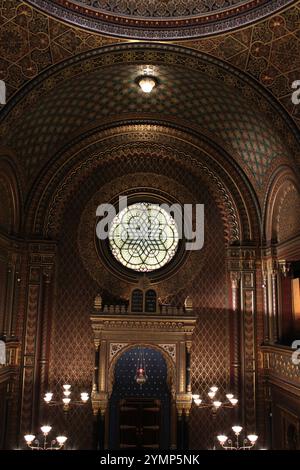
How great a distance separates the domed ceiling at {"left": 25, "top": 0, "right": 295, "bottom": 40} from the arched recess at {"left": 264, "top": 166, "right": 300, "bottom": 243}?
14.0 ft

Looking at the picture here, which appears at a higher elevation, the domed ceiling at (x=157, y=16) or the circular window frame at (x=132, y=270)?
the domed ceiling at (x=157, y=16)

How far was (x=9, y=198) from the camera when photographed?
13.9 metres

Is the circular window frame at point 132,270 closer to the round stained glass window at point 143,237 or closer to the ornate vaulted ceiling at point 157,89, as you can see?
the round stained glass window at point 143,237

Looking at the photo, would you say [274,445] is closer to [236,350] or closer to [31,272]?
[236,350]

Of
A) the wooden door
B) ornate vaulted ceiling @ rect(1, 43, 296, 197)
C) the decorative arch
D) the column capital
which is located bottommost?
the wooden door

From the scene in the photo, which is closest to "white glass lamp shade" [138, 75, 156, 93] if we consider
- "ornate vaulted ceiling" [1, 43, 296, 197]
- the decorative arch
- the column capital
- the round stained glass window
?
"ornate vaulted ceiling" [1, 43, 296, 197]

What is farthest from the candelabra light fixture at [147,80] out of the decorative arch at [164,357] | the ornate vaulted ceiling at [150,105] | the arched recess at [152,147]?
the decorative arch at [164,357]

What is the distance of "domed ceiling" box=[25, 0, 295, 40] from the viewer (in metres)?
10.2

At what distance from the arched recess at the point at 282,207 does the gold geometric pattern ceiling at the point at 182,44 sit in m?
2.34

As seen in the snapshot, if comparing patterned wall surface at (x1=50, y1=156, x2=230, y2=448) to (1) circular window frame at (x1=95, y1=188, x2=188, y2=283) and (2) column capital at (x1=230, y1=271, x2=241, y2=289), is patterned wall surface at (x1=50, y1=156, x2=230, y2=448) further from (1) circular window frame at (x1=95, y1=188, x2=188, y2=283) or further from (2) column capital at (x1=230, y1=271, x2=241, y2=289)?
(1) circular window frame at (x1=95, y1=188, x2=188, y2=283)

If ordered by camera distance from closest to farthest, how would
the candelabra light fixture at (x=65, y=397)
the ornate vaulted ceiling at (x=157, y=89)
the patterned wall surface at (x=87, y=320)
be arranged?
the ornate vaulted ceiling at (x=157, y=89) < the candelabra light fixture at (x=65, y=397) < the patterned wall surface at (x=87, y=320)

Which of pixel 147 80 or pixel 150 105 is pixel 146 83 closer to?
pixel 147 80

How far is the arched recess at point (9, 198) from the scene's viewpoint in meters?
13.2

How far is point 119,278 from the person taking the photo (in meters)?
15.2
